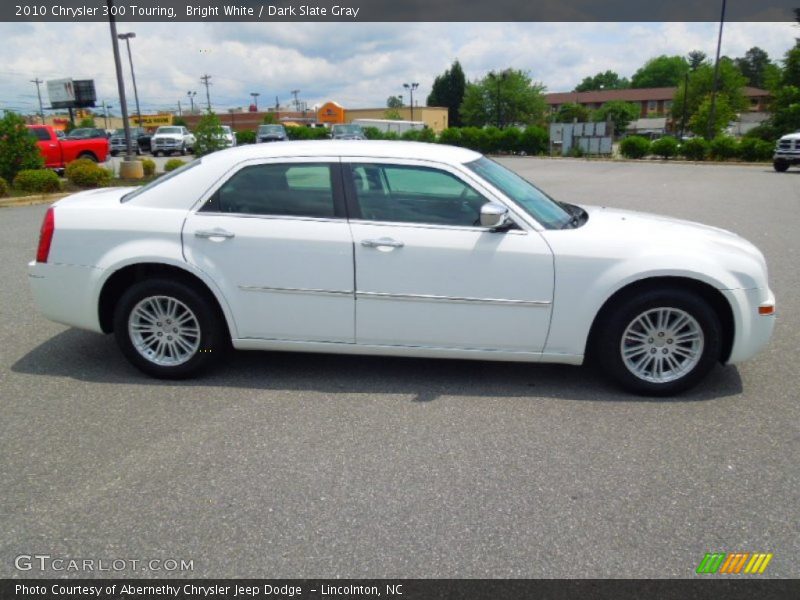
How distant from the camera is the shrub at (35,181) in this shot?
1498 centimetres

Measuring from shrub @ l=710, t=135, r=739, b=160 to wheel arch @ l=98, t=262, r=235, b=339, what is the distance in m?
35.2

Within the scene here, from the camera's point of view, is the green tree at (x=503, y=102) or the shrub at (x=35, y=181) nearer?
the shrub at (x=35, y=181)

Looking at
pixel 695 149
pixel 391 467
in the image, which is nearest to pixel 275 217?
pixel 391 467

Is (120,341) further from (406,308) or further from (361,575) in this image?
(361,575)

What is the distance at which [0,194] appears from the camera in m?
14.4

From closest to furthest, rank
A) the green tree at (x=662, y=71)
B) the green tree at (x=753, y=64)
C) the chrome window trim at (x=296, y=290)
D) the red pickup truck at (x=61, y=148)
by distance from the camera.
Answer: the chrome window trim at (x=296, y=290)
the red pickup truck at (x=61, y=148)
the green tree at (x=753, y=64)
the green tree at (x=662, y=71)

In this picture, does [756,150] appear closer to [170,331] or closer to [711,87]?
[170,331]

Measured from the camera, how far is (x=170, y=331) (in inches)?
171

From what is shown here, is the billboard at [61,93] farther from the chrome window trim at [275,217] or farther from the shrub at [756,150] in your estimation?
the chrome window trim at [275,217]

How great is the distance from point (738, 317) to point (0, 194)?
52.1ft

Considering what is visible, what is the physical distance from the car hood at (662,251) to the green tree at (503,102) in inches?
3373

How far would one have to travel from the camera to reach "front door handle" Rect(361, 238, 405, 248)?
399 cm

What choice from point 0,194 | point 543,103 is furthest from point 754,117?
point 0,194

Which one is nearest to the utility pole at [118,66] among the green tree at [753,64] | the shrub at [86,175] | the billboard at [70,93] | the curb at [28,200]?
the shrub at [86,175]
